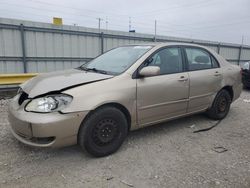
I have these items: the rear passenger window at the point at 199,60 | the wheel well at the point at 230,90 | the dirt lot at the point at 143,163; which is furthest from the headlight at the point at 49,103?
the wheel well at the point at 230,90

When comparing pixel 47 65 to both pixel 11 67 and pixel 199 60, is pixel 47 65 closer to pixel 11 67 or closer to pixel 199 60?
pixel 11 67

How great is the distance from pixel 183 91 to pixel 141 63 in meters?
1.00

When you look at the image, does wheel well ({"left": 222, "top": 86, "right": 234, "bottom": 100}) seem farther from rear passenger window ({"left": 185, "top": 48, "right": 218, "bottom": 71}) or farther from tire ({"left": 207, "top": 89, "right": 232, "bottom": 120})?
rear passenger window ({"left": 185, "top": 48, "right": 218, "bottom": 71})

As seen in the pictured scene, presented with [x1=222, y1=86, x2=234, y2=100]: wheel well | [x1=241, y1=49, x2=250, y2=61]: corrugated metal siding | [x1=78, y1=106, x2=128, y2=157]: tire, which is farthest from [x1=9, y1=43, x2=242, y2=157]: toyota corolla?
[x1=241, y1=49, x2=250, y2=61]: corrugated metal siding

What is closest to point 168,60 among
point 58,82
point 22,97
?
point 58,82

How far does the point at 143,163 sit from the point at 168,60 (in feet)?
5.94

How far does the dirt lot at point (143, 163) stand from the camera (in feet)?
8.46

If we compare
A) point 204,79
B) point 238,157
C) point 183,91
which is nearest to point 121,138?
point 183,91

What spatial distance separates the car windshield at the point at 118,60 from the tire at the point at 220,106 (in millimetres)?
1966

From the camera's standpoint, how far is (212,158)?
3156 millimetres

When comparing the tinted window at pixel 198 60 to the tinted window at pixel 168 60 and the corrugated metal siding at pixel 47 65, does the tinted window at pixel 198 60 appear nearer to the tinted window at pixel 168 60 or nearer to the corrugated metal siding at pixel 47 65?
the tinted window at pixel 168 60

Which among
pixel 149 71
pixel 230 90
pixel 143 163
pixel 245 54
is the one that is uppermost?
pixel 245 54

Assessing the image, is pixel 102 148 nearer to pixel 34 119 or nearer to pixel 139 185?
pixel 139 185

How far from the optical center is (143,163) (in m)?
2.97
